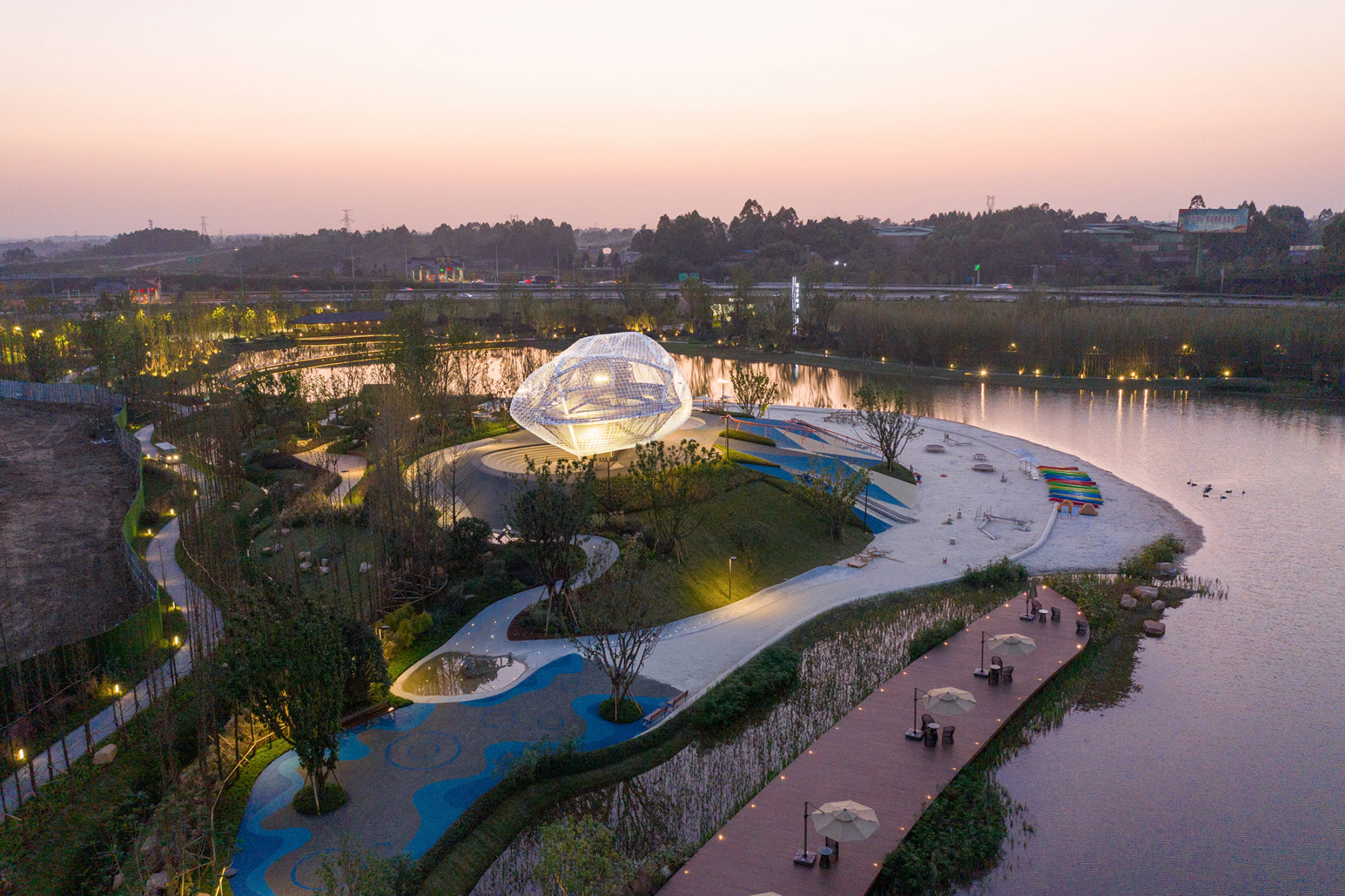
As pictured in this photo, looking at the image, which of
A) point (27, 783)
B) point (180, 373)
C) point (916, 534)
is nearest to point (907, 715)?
point (916, 534)

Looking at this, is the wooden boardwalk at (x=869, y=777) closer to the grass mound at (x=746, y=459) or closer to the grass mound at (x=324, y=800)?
the grass mound at (x=324, y=800)

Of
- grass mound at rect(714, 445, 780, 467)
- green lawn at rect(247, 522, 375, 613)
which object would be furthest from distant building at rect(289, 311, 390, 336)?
green lawn at rect(247, 522, 375, 613)

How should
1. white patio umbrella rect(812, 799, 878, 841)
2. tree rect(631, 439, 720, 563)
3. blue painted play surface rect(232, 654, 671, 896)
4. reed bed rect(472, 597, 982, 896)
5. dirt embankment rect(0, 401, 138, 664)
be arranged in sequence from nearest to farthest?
white patio umbrella rect(812, 799, 878, 841), blue painted play surface rect(232, 654, 671, 896), reed bed rect(472, 597, 982, 896), dirt embankment rect(0, 401, 138, 664), tree rect(631, 439, 720, 563)


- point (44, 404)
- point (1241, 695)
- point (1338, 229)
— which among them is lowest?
point (1241, 695)

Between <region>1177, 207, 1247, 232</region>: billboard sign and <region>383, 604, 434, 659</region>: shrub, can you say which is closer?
<region>383, 604, 434, 659</region>: shrub

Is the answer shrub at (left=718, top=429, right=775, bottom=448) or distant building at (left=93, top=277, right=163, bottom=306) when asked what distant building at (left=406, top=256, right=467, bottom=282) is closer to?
distant building at (left=93, top=277, right=163, bottom=306)

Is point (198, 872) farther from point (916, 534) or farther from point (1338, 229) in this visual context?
point (1338, 229)
